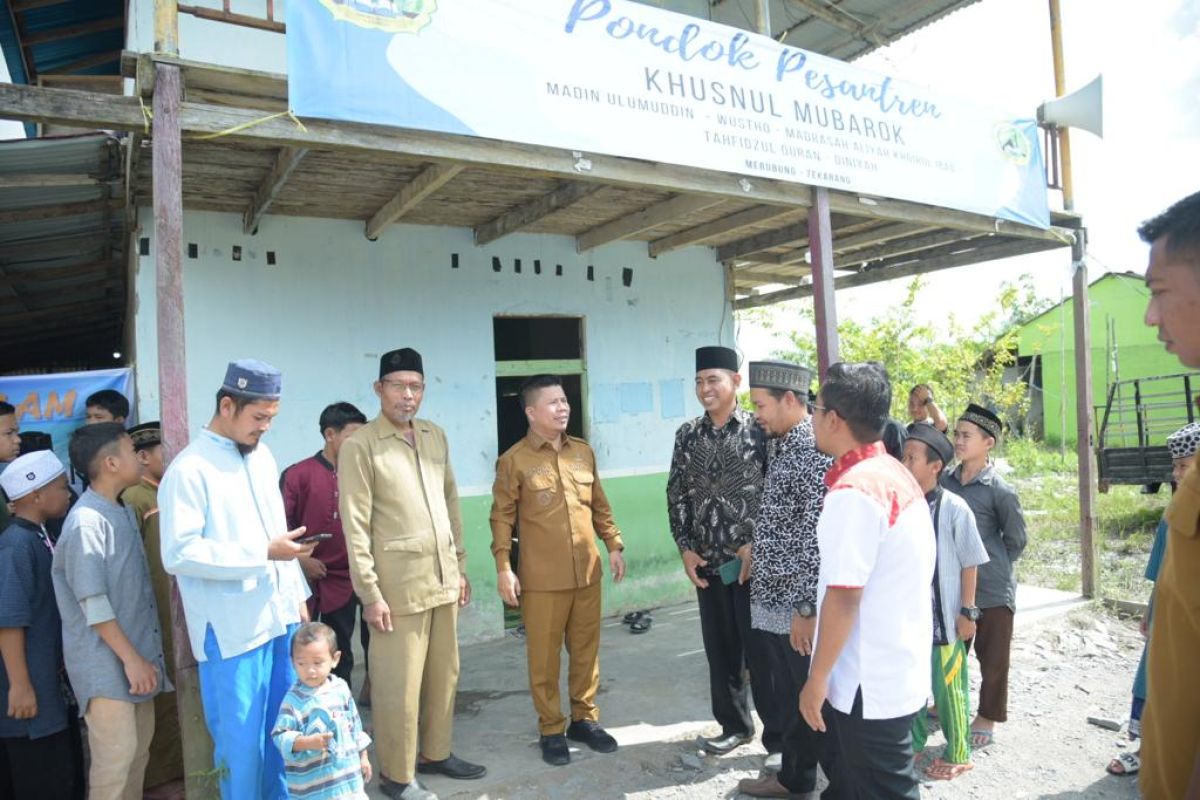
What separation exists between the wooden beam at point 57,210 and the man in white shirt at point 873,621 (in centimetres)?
460

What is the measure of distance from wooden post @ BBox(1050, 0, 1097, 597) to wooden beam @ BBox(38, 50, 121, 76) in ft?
27.5

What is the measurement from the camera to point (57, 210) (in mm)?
4555

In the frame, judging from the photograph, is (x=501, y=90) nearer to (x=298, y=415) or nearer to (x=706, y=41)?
(x=706, y=41)

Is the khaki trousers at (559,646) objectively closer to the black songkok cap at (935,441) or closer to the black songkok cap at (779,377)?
the black songkok cap at (779,377)

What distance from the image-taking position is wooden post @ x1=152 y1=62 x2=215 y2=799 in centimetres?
288

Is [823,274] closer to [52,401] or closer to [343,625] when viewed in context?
[343,625]

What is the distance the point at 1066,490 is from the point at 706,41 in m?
12.3

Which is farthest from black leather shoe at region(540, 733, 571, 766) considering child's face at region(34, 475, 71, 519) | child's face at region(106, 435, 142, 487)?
child's face at region(34, 475, 71, 519)

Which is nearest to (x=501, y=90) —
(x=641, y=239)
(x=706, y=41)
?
(x=706, y=41)

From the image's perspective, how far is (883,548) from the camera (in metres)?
2.19

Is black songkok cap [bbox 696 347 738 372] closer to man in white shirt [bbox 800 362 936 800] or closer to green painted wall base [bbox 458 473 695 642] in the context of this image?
man in white shirt [bbox 800 362 936 800]

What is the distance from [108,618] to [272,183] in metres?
2.52

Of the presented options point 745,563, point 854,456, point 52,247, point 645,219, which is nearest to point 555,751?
point 745,563

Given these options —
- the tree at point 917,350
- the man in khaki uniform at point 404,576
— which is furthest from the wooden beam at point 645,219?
the tree at point 917,350
